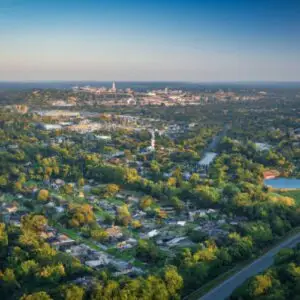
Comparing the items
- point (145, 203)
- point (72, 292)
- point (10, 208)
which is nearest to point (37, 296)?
point (72, 292)

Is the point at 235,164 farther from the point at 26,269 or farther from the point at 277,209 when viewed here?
the point at 26,269

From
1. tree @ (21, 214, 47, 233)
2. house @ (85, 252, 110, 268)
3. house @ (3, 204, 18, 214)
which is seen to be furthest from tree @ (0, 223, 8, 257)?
house @ (3, 204, 18, 214)

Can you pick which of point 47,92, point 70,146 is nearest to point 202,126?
point 70,146

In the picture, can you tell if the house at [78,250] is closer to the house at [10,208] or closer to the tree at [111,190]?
the house at [10,208]

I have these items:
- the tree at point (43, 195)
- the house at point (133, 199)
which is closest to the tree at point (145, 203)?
the house at point (133, 199)

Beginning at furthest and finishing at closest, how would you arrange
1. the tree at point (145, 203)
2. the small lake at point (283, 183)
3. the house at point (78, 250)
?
the small lake at point (283, 183), the tree at point (145, 203), the house at point (78, 250)

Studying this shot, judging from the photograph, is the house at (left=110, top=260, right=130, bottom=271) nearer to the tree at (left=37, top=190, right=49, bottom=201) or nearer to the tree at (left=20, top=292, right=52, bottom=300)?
the tree at (left=20, top=292, right=52, bottom=300)
